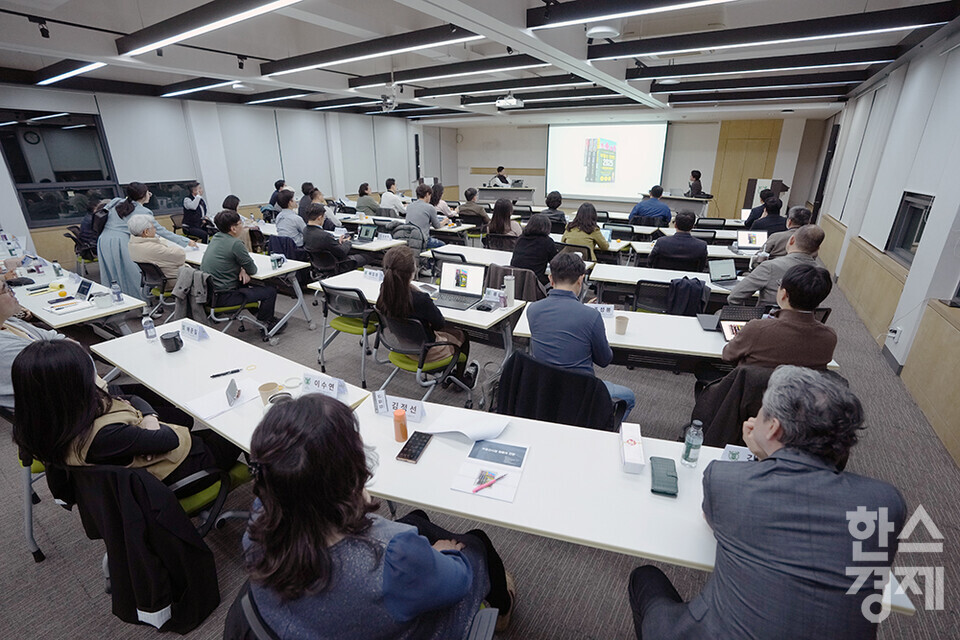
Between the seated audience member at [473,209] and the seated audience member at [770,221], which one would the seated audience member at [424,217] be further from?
the seated audience member at [770,221]

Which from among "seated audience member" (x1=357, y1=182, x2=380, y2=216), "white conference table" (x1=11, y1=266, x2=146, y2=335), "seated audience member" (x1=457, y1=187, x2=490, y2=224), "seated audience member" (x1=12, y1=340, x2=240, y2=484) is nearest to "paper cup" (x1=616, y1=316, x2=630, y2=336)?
"seated audience member" (x1=12, y1=340, x2=240, y2=484)

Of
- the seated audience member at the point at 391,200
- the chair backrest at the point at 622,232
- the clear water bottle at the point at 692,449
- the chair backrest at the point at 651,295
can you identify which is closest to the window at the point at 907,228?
the chair backrest at the point at 651,295

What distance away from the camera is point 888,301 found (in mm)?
4344

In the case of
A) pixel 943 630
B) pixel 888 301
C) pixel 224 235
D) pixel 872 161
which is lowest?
pixel 943 630

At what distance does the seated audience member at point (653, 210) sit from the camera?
7.20 metres

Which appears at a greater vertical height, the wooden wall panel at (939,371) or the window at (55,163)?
the window at (55,163)

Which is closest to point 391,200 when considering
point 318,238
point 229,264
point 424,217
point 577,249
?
point 424,217

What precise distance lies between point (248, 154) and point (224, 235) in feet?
22.4

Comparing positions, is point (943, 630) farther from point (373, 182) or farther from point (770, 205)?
point (373, 182)

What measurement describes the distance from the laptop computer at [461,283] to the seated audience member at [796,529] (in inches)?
102

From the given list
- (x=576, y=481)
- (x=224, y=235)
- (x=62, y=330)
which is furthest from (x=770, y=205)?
(x=62, y=330)

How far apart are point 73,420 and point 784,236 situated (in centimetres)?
568

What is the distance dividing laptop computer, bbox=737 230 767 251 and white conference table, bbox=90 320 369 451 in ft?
17.4

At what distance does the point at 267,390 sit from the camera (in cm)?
209
